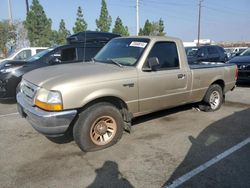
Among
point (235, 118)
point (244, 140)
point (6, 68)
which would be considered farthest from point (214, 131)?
point (6, 68)

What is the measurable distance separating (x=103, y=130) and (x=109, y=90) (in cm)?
69

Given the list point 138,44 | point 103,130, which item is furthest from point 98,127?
point 138,44

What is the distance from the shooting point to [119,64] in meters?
4.66

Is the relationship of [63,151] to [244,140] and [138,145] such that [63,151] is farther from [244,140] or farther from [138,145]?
[244,140]

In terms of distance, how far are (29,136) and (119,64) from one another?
2.22 meters

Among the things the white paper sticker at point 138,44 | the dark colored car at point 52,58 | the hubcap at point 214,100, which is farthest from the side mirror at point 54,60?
the hubcap at point 214,100

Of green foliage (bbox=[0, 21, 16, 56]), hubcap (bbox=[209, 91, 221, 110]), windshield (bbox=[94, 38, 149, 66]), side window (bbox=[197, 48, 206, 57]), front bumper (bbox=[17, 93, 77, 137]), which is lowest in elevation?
hubcap (bbox=[209, 91, 221, 110])

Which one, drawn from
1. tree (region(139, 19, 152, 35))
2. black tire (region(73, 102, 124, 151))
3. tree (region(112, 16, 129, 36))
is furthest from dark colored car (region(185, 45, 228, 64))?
tree (region(139, 19, 152, 35))

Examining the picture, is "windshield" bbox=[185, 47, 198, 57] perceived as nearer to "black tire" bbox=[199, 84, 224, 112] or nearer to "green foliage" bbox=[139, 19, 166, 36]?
→ "black tire" bbox=[199, 84, 224, 112]

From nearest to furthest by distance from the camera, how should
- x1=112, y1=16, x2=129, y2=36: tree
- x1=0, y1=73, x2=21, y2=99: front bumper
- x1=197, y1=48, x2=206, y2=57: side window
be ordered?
x1=0, y1=73, x2=21, y2=99: front bumper, x1=197, y1=48, x2=206, y2=57: side window, x1=112, y1=16, x2=129, y2=36: tree

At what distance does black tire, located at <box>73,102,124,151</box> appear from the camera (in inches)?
159

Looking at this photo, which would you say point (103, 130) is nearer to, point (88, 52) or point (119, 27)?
point (88, 52)

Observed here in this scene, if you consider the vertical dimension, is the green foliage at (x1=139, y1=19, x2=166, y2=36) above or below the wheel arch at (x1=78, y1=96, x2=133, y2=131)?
above

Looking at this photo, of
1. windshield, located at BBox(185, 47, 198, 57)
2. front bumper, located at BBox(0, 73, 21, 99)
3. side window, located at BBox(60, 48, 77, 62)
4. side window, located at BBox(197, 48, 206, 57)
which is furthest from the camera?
windshield, located at BBox(185, 47, 198, 57)
